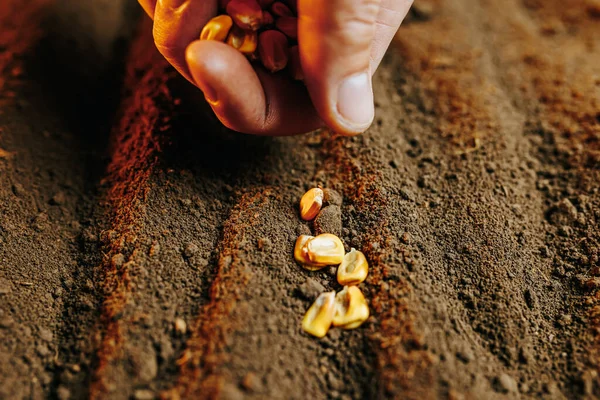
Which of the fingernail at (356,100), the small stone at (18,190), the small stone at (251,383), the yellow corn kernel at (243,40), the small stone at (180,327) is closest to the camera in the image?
the small stone at (251,383)

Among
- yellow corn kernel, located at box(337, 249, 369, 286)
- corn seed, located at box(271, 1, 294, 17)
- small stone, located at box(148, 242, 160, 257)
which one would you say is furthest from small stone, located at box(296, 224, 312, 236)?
corn seed, located at box(271, 1, 294, 17)

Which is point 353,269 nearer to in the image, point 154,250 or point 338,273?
point 338,273

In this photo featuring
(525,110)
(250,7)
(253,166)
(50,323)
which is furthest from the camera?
(525,110)

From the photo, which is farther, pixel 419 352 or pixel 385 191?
pixel 385 191

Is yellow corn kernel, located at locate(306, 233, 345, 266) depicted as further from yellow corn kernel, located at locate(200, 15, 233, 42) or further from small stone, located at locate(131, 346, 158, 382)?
yellow corn kernel, located at locate(200, 15, 233, 42)

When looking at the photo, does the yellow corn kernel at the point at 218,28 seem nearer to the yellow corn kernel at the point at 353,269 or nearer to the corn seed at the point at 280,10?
the corn seed at the point at 280,10

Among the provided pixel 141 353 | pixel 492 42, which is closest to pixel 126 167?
pixel 141 353

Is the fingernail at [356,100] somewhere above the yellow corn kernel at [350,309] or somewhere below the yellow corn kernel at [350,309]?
above

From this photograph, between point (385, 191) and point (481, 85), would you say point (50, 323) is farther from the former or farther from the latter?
point (481, 85)

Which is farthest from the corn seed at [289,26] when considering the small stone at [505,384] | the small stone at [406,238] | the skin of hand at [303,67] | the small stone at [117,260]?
the small stone at [505,384]
